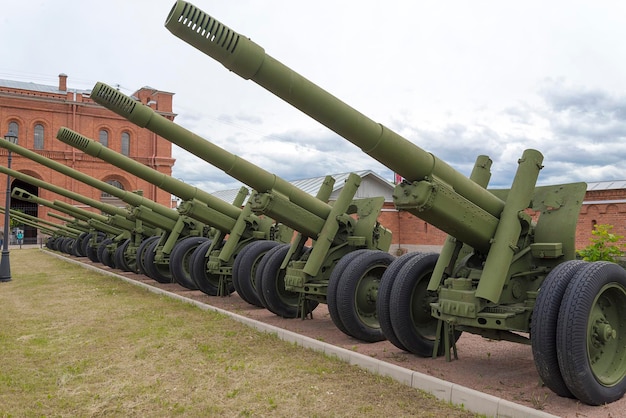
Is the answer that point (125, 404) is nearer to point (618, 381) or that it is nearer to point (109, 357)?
point (109, 357)

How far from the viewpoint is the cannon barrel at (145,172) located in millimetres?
8875

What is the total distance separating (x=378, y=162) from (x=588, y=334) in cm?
210

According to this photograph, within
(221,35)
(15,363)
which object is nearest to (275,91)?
(221,35)

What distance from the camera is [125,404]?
14.4 feet

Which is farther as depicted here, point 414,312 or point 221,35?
point 414,312

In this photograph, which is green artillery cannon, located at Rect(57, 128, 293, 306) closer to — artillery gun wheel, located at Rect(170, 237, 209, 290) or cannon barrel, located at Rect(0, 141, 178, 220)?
artillery gun wheel, located at Rect(170, 237, 209, 290)

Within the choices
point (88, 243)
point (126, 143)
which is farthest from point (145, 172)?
point (126, 143)

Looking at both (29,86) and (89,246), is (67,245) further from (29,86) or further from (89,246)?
(29,86)

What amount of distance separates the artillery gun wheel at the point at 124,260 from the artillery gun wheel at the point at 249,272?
289 inches

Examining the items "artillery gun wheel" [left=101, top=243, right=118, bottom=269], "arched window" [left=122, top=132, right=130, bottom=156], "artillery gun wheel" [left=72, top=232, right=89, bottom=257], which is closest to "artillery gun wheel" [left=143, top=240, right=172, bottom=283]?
"artillery gun wheel" [left=101, top=243, right=118, bottom=269]

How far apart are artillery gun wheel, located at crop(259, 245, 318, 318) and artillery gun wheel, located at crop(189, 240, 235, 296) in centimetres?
257

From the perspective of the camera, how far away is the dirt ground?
4.12 m

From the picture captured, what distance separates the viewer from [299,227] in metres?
7.86

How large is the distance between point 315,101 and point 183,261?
7727 mm
